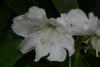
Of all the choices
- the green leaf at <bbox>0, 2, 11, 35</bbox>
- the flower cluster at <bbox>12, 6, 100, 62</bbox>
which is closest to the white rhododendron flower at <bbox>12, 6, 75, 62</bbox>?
the flower cluster at <bbox>12, 6, 100, 62</bbox>

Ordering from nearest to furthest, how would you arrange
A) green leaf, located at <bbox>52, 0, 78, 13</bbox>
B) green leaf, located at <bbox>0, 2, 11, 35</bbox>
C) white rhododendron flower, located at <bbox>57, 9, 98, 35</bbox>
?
white rhododendron flower, located at <bbox>57, 9, 98, 35</bbox>, green leaf, located at <bbox>52, 0, 78, 13</bbox>, green leaf, located at <bbox>0, 2, 11, 35</bbox>

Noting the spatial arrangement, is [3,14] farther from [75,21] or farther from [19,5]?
[75,21]

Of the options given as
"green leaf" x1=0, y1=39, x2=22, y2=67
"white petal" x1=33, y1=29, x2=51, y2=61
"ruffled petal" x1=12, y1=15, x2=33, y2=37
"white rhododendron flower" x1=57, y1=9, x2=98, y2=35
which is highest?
"white rhododendron flower" x1=57, y1=9, x2=98, y2=35

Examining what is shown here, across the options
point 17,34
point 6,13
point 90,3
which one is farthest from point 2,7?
point 90,3

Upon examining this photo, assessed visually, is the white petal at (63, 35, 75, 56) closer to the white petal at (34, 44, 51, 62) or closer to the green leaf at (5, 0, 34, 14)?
the white petal at (34, 44, 51, 62)

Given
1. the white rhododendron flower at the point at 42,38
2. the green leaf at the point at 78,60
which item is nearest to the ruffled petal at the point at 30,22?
the white rhododendron flower at the point at 42,38

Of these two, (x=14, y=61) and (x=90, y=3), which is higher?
(x=90, y=3)

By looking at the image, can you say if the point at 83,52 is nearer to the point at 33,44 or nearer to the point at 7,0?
the point at 33,44
